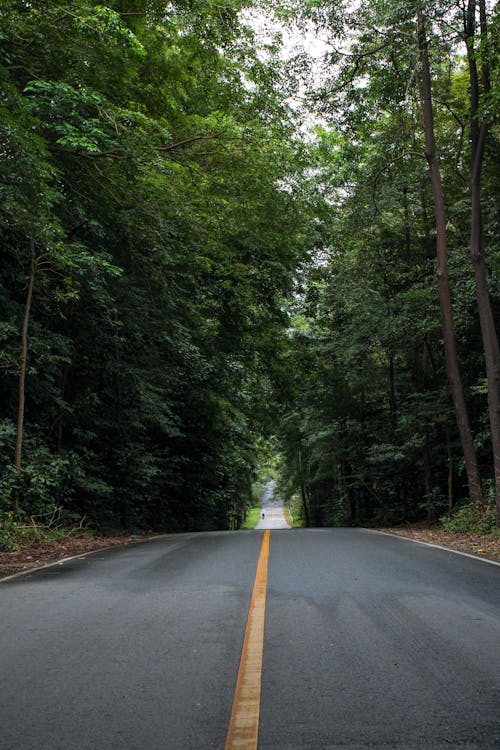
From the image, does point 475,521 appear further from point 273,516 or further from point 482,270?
point 273,516

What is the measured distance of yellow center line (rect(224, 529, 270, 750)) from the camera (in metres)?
2.40

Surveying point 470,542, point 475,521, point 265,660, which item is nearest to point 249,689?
point 265,660

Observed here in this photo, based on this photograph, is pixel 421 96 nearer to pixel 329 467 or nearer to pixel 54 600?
pixel 54 600

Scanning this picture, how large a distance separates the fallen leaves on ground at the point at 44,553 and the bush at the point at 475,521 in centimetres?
817

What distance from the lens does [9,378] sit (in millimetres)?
11859

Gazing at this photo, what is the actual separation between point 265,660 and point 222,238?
1266cm

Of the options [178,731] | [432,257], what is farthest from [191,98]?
[178,731]

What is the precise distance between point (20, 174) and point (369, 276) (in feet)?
44.6

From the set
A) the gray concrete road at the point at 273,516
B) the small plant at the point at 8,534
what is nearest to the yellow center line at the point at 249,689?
the small plant at the point at 8,534

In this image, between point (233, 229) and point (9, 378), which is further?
point (233, 229)

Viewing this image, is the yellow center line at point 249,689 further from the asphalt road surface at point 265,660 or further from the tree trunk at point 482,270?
the tree trunk at point 482,270

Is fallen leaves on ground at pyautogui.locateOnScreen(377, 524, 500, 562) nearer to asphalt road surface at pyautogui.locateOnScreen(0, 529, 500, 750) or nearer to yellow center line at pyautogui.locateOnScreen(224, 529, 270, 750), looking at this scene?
asphalt road surface at pyautogui.locateOnScreen(0, 529, 500, 750)

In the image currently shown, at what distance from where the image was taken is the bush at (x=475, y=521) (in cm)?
1262

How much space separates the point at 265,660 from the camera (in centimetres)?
345
